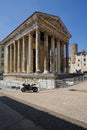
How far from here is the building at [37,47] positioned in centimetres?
2915

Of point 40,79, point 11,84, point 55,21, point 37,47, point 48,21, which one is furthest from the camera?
point 55,21

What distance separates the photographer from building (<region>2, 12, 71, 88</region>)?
29.1 metres

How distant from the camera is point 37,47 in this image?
28828 mm

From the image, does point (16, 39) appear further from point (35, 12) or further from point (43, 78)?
point (43, 78)

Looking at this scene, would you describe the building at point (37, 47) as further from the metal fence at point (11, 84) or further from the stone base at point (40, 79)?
the metal fence at point (11, 84)

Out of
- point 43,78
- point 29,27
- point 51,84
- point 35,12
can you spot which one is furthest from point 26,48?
point 51,84

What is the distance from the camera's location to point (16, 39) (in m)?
39.2

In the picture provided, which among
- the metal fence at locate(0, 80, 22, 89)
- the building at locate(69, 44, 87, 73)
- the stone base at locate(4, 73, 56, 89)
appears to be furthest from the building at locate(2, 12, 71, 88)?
the building at locate(69, 44, 87, 73)

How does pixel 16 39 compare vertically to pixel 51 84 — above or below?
above

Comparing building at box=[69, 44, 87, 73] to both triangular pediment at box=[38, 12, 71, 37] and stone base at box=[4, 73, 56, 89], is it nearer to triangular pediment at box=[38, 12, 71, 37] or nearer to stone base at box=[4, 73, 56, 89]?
triangular pediment at box=[38, 12, 71, 37]

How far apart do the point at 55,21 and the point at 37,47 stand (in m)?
10.8

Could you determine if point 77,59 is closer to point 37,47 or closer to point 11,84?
point 37,47

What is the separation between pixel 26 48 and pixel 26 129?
3238 cm

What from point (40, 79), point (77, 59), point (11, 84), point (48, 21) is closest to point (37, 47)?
point (40, 79)
